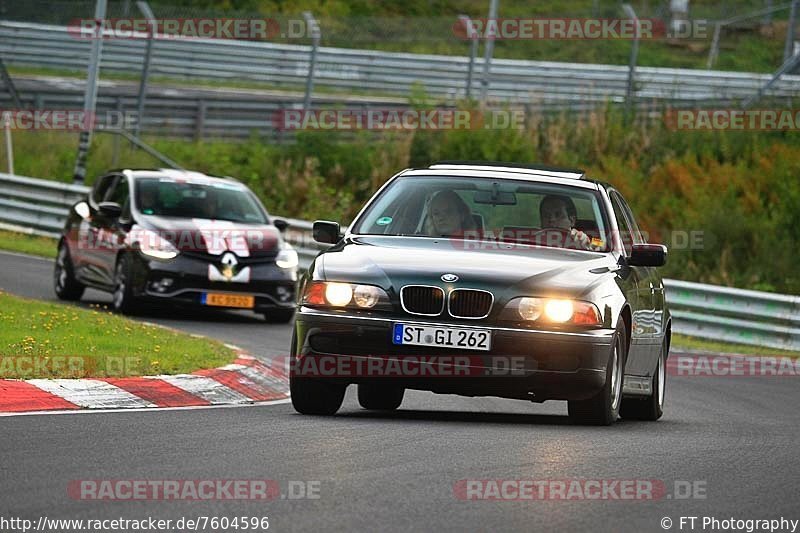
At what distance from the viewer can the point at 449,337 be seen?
10.1 meters

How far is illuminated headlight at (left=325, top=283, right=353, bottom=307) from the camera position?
10359 millimetres

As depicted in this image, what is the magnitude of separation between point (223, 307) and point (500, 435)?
31.8 feet

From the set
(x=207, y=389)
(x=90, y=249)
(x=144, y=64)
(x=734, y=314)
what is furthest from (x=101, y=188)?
(x=144, y=64)

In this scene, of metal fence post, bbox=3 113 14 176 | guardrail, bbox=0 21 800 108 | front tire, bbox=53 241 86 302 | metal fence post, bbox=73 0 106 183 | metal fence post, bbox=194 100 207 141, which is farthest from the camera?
guardrail, bbox=0 21 800 108

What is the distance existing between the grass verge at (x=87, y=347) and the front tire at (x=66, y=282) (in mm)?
4259

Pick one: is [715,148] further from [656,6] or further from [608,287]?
[656,6]

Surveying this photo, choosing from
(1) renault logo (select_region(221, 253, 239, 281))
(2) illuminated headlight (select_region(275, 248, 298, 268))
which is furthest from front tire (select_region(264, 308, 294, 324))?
(1) renault logo (select_region(221, 253, 239, 281))

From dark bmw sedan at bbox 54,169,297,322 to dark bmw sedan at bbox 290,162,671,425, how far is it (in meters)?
7.83

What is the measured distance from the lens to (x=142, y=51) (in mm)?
42406

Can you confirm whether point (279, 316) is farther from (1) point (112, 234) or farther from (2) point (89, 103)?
(2) point (89, 103)

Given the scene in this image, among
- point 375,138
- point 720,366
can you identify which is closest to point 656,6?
point 375,138

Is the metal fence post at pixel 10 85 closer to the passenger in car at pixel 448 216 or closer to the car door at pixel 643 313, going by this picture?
the car door at pixel 643 313

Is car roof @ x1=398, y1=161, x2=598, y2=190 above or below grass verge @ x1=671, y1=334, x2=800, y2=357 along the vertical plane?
above

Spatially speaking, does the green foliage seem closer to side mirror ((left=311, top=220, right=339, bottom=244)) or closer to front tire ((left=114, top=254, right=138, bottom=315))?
front tire ((left=114, top=254, right=138, bottom=315))
